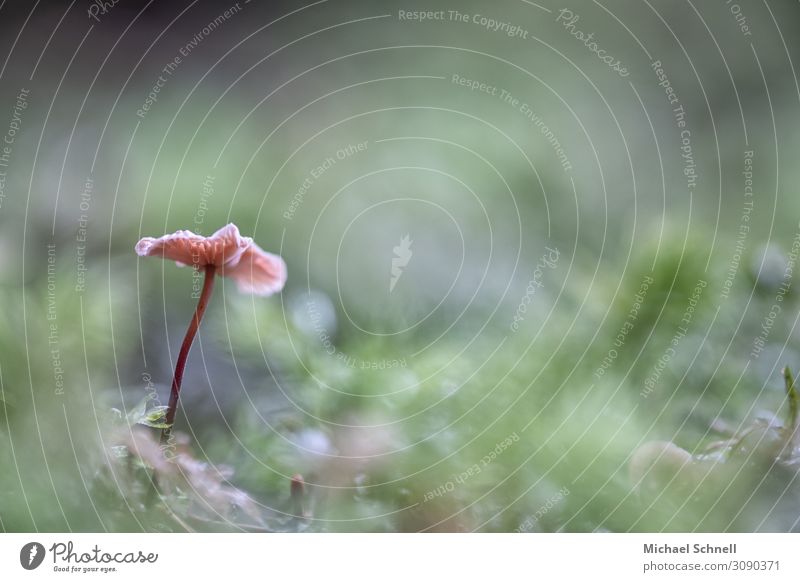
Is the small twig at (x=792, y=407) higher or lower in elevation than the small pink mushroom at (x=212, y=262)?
lower

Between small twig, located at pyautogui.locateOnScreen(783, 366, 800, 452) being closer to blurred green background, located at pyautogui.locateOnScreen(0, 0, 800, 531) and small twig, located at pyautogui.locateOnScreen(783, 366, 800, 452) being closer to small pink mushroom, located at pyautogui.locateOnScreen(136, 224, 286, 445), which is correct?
blurred green background, located at pyautogui.locateOnScreen(0, 0, 800, 531)

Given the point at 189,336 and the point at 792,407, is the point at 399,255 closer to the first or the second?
the point at 189,336

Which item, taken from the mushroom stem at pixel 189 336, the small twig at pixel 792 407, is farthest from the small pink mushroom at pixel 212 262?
the small twig at pixel 792 407

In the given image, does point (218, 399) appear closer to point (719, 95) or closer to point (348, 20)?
point (348, 20)

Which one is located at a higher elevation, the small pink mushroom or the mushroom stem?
the small pink mushroom

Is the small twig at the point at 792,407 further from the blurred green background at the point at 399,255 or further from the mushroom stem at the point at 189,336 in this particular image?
the mushroom stem at the point at 189,336

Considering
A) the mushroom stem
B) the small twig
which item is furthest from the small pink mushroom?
the small twig

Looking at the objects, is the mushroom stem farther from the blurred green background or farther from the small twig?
the small twig

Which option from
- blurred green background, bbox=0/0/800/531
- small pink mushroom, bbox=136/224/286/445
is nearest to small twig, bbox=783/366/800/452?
blurred green background, bbox=0/0/800/531

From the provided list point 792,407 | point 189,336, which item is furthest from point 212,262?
point 792,407
